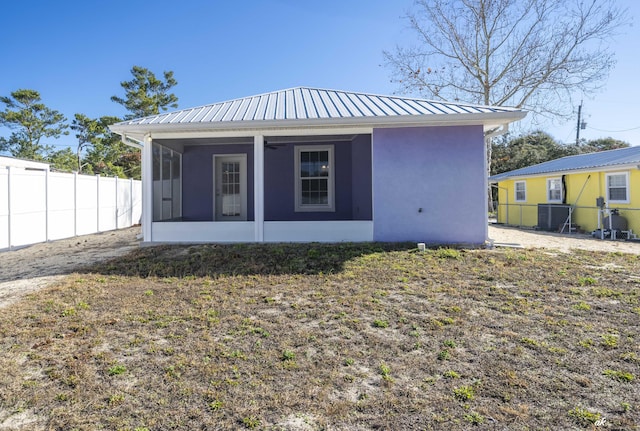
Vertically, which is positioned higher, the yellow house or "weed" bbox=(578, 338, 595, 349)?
the yellow house

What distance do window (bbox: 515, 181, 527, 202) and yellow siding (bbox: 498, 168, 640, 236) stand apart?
0.17 m

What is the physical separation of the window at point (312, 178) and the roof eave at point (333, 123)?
2.42m

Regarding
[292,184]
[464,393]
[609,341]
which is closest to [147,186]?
[292,184]

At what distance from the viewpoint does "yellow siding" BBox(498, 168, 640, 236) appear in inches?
428

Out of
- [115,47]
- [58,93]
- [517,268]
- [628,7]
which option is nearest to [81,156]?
[58,93]

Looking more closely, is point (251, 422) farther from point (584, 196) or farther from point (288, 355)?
point (584, 196)

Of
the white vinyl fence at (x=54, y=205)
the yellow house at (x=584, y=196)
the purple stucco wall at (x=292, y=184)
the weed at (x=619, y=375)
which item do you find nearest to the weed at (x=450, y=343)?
the weed at (x=619, y=375)

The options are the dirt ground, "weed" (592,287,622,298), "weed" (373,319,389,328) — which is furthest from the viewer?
the dirt ground

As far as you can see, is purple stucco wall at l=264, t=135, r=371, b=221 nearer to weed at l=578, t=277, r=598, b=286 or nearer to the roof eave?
the roof eave

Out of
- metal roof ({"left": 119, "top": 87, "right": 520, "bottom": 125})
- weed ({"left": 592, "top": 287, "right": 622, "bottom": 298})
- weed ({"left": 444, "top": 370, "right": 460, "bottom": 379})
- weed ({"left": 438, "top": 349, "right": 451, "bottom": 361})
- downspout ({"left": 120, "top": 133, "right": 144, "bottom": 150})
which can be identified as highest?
metal roof ({"left": 119, "top": 87, "right": 520, "bottom": 125})

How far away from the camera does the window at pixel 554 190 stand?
547 inches

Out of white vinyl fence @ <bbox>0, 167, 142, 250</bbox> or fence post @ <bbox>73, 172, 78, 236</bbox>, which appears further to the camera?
fence post @ <bbox>73, 172, 78, 236</bbox>

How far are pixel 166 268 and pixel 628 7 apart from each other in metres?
21.9

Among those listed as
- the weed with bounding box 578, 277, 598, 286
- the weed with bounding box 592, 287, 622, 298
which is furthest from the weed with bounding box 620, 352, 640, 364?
the weed with bounding box 578, 277, 598, 286
